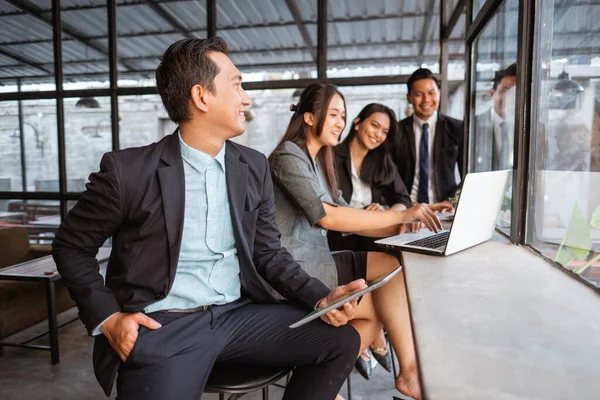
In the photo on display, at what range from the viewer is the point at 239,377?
125 cm

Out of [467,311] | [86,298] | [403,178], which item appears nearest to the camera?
[467,311]

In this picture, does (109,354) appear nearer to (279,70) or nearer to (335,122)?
(335,122)

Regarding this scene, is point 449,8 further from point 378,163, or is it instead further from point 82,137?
point 82,137

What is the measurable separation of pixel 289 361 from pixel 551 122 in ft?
3.68

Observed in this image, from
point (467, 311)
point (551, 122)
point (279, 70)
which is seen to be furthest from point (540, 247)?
point (279, 70)

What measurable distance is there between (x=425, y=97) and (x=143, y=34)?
3104 millimetres

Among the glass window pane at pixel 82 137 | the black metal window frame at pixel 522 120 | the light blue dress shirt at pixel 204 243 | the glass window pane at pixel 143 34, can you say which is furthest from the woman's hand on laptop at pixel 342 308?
the glass window pane at pixel 82 137

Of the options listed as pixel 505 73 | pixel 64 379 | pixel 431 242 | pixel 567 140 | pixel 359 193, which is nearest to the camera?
pixel 567 140

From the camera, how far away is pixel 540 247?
5.06 feet

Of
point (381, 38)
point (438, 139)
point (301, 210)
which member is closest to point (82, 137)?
point (381, 38)

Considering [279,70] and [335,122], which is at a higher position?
[279,70]

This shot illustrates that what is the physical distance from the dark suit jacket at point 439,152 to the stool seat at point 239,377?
6.71ft

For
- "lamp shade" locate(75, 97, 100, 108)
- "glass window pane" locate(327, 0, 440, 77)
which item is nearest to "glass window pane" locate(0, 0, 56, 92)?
"lamp shade" locate(75, 97, 100, 108)

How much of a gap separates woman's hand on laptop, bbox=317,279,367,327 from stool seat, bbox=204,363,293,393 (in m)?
0.19
